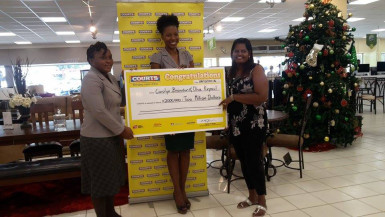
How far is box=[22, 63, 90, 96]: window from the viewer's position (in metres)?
15.8

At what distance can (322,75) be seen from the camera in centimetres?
452

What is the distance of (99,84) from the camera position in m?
2.06

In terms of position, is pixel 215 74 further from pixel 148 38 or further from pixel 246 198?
pixel 246 198

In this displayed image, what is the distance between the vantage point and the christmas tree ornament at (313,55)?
14.3ft

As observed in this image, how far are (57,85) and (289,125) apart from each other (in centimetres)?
1501

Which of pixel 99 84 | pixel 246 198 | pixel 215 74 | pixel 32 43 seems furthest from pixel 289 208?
pixel 32 43

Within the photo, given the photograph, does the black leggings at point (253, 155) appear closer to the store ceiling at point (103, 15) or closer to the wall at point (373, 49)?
the store ceiling at point (103, 15)

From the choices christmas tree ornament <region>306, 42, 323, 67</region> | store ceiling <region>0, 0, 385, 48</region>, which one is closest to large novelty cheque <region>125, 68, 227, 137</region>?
christmas tree ornament <region>306, 42, 323, 67</region>

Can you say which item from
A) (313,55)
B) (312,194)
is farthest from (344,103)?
(312,194)

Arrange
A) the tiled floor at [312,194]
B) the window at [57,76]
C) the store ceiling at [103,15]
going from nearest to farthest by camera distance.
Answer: the tiled floor at [312,194] → the store ceiling at [103,15] → the window at [57,76]

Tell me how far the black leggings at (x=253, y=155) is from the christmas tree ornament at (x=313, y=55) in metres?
2.49

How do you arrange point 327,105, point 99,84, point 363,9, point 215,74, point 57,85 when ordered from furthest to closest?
1. point 57,85
2. point 363,9
3. point 327,105
4. point 215,74
5. point 99,84

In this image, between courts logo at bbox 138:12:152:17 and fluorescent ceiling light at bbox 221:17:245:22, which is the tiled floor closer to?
courts logo at bbox 138:12:152:17

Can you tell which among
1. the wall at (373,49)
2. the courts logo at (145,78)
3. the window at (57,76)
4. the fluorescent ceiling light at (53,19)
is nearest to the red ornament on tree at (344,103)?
the courts logo at (145,78)
